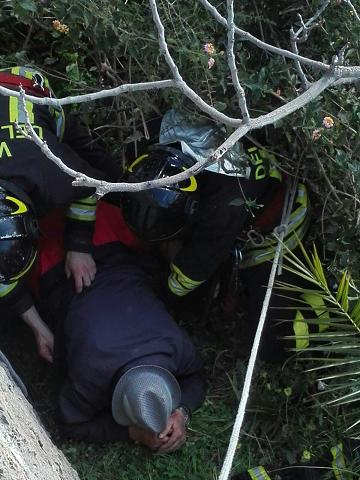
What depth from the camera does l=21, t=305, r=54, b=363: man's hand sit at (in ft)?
10.7

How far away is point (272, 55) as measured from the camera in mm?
2842

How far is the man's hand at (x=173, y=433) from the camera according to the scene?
3070 millimetres

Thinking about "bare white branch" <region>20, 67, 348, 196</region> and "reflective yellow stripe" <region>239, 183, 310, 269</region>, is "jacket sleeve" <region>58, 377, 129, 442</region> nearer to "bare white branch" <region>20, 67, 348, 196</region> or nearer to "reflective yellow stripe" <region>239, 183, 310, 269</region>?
"reflective yellow stripe" <region>239, 183, 310, 269</region>

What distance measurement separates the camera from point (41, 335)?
3.31 metres

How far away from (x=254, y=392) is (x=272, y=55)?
4.99ft

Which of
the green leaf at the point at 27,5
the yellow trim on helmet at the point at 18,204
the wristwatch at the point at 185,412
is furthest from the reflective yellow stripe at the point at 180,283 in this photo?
the green leaf at the point at 27,5

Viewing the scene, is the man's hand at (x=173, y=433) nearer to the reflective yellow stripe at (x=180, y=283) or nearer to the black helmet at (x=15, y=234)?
the reflective yellow stripe at (x=180, y=283)

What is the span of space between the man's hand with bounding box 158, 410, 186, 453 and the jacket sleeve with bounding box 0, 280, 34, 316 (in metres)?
0.84

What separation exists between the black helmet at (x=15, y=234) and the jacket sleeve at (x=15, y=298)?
13 cm

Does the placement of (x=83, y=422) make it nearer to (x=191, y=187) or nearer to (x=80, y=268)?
(x=80, y=268)

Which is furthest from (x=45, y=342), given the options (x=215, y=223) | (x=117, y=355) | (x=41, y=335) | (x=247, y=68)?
(x=247, y=68)

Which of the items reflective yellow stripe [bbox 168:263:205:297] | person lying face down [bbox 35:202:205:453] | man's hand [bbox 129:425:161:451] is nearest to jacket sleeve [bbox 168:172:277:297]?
reflective yellow stripe [bbox 168:263:205:297]

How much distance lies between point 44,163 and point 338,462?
67.3 inches

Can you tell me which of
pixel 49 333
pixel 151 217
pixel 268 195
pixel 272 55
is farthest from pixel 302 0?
pixel 49 333
